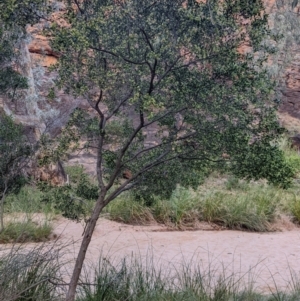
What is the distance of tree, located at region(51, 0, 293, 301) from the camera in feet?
13.3

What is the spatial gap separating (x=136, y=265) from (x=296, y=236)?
568 cm

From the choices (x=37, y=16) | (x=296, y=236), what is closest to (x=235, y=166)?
(x=37, y=16)

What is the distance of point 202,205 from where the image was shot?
11.2 metres

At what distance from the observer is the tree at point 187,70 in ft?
13.3

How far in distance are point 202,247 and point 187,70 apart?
16.7 ft

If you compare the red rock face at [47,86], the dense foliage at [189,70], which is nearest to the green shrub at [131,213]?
the red rock face at [47,86]

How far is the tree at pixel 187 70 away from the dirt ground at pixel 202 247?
2.71 meters

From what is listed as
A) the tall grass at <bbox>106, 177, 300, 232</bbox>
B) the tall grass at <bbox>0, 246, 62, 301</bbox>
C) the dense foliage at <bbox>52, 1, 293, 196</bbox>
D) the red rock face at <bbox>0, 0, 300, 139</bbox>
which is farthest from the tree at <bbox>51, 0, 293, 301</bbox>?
the red rock face at <bbox>0, 0, 300, 139</bbox>

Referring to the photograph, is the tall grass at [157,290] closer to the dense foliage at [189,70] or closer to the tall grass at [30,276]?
the tall grass at [30,276]

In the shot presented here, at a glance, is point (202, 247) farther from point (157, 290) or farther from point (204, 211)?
point (157, 290)

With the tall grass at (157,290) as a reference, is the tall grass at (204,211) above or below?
below

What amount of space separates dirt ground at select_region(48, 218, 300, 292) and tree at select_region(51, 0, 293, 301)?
2706mm

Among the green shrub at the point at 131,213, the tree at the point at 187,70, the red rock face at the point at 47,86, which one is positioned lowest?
the green shrub at the point at 131,213

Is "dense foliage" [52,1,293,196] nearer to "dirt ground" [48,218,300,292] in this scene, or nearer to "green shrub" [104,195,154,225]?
"dirt ground" [48,218,300,292]
